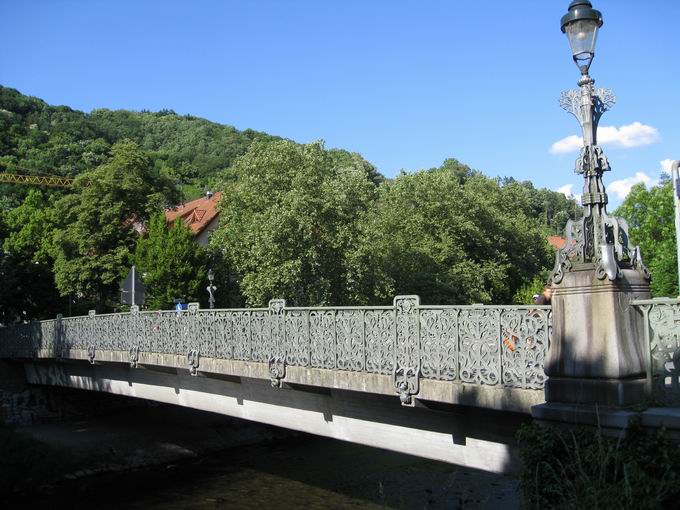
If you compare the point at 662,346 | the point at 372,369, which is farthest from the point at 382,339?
the point at 662,346

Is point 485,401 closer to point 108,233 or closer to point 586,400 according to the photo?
point 586,400

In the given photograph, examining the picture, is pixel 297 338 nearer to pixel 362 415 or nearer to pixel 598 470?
pixel 362 415

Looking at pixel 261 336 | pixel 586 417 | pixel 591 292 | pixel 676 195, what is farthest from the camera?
pixel 261 336

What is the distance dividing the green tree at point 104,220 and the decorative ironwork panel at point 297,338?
2292 centimetres

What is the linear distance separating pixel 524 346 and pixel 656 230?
3507 cm

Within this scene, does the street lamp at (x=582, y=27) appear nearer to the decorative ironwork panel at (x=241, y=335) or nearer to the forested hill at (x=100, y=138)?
the decorative ironwork panel at (x=241, y=335)

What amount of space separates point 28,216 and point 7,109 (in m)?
87.8

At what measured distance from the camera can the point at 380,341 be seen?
890 centimetres

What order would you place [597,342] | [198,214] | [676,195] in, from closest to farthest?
[597,342], [676,195], [198,214]

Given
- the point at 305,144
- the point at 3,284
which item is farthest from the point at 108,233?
the point at 305,144

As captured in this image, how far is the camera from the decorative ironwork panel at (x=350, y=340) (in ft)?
30.1

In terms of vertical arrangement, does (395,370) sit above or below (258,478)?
above

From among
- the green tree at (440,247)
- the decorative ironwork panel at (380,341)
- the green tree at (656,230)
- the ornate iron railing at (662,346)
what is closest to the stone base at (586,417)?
the ornate iron railing at (662,346)

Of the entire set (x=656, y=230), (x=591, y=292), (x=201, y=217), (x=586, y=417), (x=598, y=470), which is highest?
(x=201, y=217)
